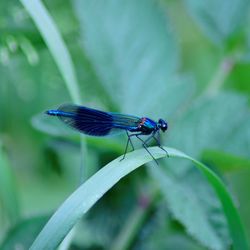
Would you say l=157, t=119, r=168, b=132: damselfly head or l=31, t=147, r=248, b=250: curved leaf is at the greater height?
l=157, t=119, r=168, b=132: damselfly head

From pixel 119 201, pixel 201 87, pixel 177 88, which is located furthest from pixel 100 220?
Result: pixel 201 87

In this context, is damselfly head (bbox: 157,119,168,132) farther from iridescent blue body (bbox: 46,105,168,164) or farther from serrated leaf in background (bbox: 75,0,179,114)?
serrated leaf in background (bbox: 75,0,179,114)

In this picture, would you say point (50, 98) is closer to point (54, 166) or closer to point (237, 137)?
point (54, 166)

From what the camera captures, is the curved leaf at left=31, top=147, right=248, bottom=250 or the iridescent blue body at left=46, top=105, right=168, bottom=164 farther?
the iridescent blue body at left=46, top=105, right=168, bottom=164

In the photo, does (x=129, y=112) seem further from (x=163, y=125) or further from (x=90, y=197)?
(x=90, y=197)

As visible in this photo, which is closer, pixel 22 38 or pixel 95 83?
pixel 22 38

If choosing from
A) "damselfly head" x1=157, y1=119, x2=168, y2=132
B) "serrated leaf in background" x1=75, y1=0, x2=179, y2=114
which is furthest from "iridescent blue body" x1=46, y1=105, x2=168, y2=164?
"serrated leaf in background" x1=75, y1=0, x2=179, y2=114

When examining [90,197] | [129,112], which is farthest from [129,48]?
[90,197]
